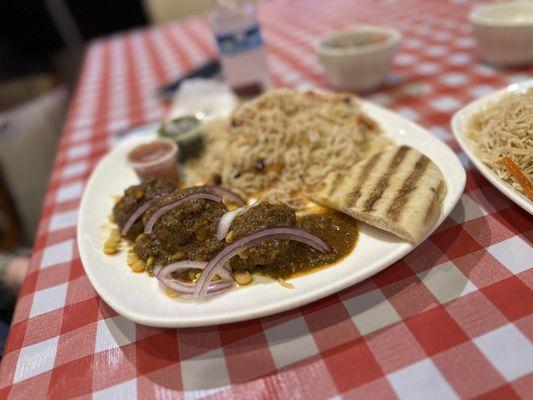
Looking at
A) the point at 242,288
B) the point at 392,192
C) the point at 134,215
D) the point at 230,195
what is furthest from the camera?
the point at 230,195

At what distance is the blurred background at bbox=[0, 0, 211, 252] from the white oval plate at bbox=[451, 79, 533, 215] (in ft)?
15.9

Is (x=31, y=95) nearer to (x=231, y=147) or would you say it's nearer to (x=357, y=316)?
(x=231, y=147)

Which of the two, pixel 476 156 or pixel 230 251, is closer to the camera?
pixel 230 251

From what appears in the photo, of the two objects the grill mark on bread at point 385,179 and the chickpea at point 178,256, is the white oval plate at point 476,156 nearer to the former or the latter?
the grill mark on bread at point 385,179

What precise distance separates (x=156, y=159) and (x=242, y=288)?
1.38 m

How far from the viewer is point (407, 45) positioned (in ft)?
14.8

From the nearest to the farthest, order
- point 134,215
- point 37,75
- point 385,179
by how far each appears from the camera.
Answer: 1. point 385,179
2. point 134,215
3. point 37,75

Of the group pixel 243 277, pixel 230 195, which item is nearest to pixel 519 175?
pixel 243 277

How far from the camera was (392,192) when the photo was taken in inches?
79.5

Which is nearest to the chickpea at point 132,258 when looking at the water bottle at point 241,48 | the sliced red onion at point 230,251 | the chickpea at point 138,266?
the chickpea at point 138,266

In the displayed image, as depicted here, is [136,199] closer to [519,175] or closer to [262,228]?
[262,228]

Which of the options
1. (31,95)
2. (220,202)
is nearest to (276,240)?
(220,202)

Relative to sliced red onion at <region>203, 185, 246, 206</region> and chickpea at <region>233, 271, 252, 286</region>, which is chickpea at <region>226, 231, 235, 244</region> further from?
sliced red onion at <region>203, 185, 246, 206</region>

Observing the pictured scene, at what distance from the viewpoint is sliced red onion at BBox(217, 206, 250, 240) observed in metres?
1.93
